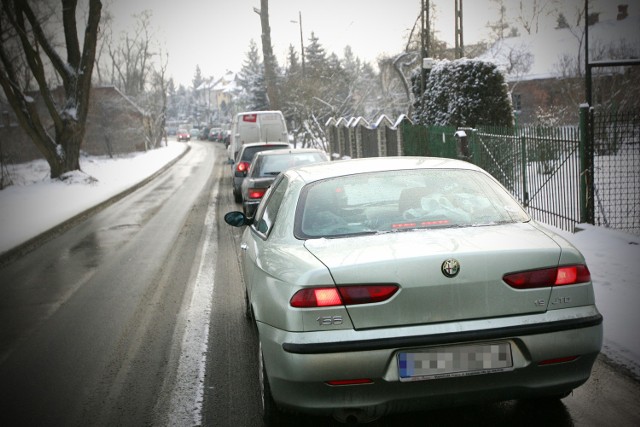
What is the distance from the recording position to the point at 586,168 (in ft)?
29.4

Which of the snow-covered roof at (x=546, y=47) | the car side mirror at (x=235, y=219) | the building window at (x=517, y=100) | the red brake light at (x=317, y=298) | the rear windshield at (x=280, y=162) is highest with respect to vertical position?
the snow-covered roof at (x=546, y=47)

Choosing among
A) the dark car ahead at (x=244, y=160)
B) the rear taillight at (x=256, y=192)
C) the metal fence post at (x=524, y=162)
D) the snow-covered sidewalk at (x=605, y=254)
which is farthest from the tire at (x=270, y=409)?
the dark car ahead at (x=244, y=160)

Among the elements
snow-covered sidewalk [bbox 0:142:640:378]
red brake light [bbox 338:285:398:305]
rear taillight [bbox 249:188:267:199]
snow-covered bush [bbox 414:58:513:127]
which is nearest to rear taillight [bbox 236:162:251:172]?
snow-covered sidewalk [bbox 0:142:640:378]

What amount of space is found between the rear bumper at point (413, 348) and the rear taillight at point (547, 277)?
15 cm

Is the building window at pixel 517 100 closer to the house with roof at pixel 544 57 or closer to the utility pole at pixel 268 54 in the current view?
the house with roof at pixel 544 57

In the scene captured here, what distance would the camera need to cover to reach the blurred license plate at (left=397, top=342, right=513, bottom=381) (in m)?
3.09

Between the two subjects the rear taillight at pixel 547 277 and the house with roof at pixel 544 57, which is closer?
the rear taillight at pixel 547 277

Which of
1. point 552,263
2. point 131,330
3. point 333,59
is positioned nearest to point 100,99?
point 333,59

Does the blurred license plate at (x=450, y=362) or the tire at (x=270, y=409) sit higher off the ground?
the blurred license plate at (x=450, y=362)

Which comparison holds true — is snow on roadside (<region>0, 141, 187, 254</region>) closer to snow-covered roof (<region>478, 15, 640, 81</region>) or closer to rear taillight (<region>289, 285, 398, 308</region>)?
rear taillight (<region>289, 285, 398, 308</region>)

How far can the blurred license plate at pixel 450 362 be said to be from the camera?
121 inches

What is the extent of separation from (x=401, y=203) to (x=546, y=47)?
166 feet

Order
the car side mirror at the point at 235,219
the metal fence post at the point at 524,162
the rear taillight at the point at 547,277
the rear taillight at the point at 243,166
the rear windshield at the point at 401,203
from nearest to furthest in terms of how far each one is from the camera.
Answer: the rear taillight at the point at 547,277 → the rear windshield at the point at 401,203 → the car side mirror at the point at 235,219 → the metal fence post at the point at 524,162 → the rear taillight at the point at 243,166

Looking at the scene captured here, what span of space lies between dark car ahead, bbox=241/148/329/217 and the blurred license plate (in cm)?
952
